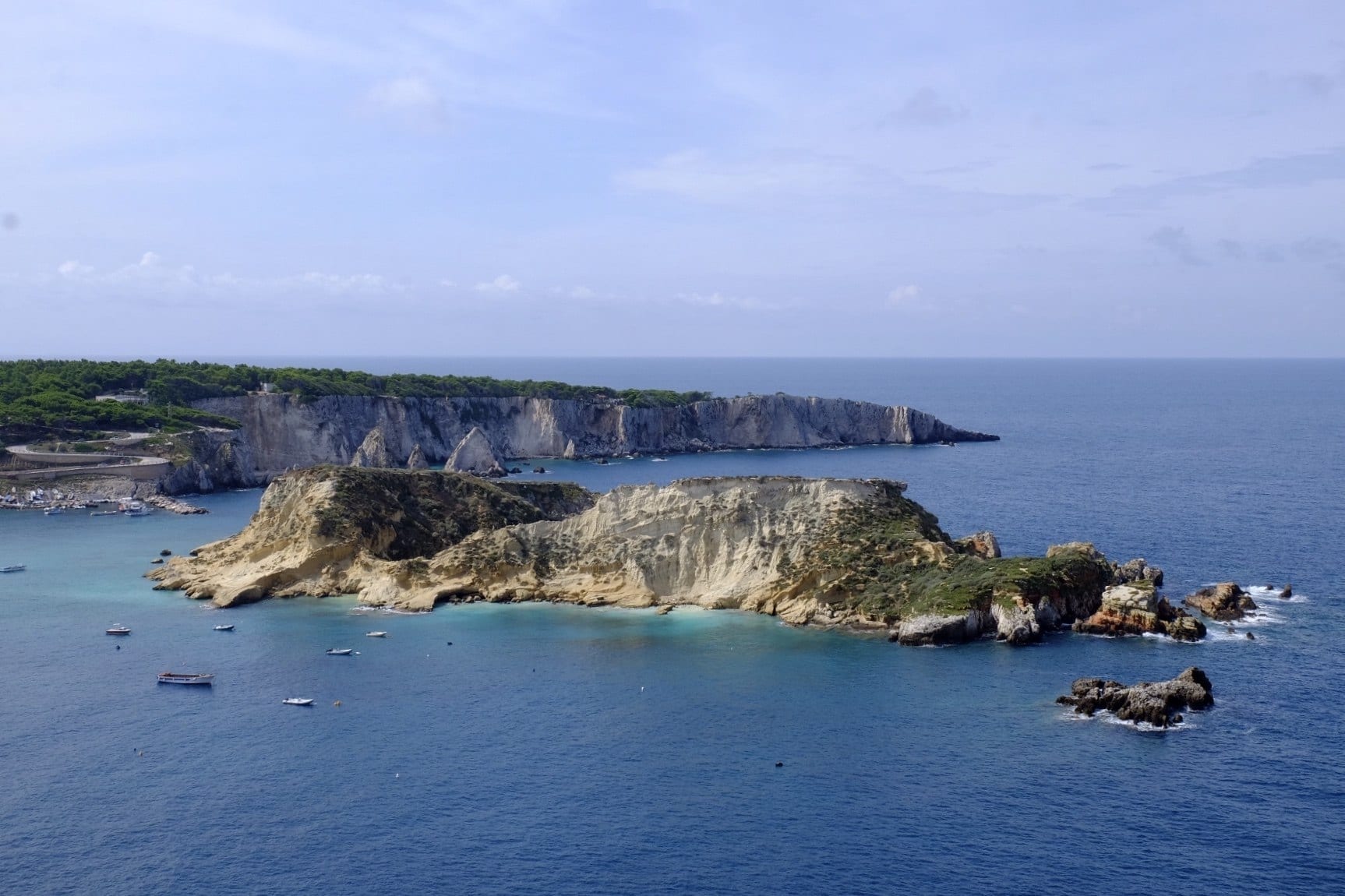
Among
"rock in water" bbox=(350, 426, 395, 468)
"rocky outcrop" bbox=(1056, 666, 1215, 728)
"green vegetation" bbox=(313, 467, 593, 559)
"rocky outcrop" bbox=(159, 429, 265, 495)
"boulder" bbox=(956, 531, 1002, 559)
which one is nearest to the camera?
"rocky outcrop" bbox=(1056, 666, 1215, 728)

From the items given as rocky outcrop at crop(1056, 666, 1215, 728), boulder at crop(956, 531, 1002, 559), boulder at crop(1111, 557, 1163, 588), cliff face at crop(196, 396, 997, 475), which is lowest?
rocky outcrop at crop(1056, 666, 1215, 728)

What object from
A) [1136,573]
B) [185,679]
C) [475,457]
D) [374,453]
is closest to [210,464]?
[374,453]

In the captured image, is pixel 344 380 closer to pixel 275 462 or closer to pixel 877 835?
pixel 275 462

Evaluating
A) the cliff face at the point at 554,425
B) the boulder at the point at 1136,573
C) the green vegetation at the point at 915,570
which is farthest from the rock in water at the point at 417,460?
the boulder at the point at 1136,573

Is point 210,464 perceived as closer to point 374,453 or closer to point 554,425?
point 374,453

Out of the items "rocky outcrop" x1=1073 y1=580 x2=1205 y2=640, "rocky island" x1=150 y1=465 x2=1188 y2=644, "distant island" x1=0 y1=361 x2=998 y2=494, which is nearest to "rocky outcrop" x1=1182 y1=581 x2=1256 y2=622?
"rocky outcrop" x1=1073 y1=580 x2=1205 y2=640

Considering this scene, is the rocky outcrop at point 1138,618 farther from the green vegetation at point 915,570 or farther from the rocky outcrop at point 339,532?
the rocky outcrop at point 339,532

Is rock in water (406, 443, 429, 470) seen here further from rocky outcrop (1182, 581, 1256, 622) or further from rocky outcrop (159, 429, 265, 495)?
rocky outcrop (1182, 581, 1256, 622)
